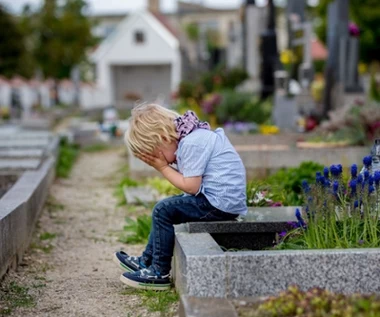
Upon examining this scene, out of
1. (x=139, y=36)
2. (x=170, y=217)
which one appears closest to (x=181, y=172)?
(x=170, y=217)

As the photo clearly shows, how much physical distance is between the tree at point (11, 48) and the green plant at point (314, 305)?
45225 millimetres

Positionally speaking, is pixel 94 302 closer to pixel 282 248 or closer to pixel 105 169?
pixel 282 248

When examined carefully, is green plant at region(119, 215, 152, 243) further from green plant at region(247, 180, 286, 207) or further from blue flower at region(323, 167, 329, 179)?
blue flower at region(323, 167, 329, 179)

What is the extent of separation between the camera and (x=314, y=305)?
388cm

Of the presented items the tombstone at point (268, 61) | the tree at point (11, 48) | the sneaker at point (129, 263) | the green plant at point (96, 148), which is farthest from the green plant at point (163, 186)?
the tree at point (11, 48)

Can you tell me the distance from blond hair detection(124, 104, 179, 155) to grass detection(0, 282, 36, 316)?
1.15 meters

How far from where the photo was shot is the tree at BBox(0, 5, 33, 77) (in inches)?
1860

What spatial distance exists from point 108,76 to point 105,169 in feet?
132

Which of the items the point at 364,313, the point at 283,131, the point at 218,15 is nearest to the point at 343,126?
the point at 283,131

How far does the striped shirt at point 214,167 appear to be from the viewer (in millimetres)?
5008

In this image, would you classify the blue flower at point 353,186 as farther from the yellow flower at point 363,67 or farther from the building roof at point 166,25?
the building roof at point 166,25

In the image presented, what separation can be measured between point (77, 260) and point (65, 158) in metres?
8.28

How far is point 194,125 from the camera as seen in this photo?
16.8 feet

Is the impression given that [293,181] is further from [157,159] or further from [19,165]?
[19,165]
